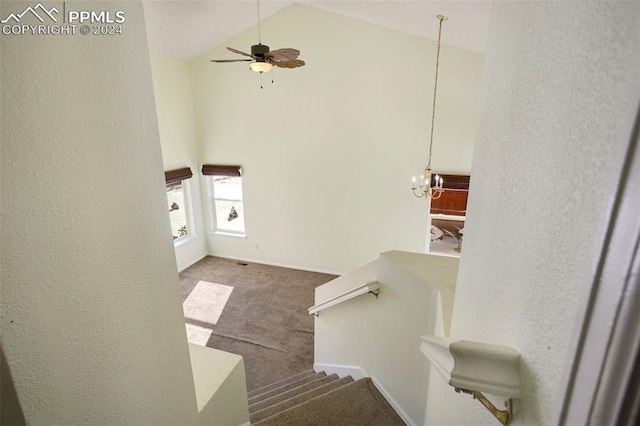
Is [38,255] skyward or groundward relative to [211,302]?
skyward

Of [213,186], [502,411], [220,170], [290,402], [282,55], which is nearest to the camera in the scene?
[502,411]

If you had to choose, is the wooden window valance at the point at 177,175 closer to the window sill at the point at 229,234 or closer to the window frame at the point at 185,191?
the window frame at the point at 185,191

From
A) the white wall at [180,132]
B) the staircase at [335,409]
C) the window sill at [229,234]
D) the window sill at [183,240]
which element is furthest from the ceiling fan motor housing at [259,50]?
the window sill at [183,240]

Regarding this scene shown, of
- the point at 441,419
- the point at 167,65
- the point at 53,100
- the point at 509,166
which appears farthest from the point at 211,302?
the point at 509,166

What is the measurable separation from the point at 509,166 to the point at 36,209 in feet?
3.49

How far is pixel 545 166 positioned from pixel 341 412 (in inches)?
91.6

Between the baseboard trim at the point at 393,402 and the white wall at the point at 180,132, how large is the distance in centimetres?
420

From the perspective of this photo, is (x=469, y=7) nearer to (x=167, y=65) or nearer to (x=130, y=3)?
(x=130, y=3)

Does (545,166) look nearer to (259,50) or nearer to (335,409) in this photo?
(335,409)

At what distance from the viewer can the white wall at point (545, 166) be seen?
1.44 ft

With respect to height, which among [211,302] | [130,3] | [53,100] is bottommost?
[211,302]

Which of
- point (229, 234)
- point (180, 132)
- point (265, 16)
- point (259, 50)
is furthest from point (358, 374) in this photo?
point (265, 16)

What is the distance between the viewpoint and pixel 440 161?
4.80m

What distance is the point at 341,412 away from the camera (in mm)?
2309
